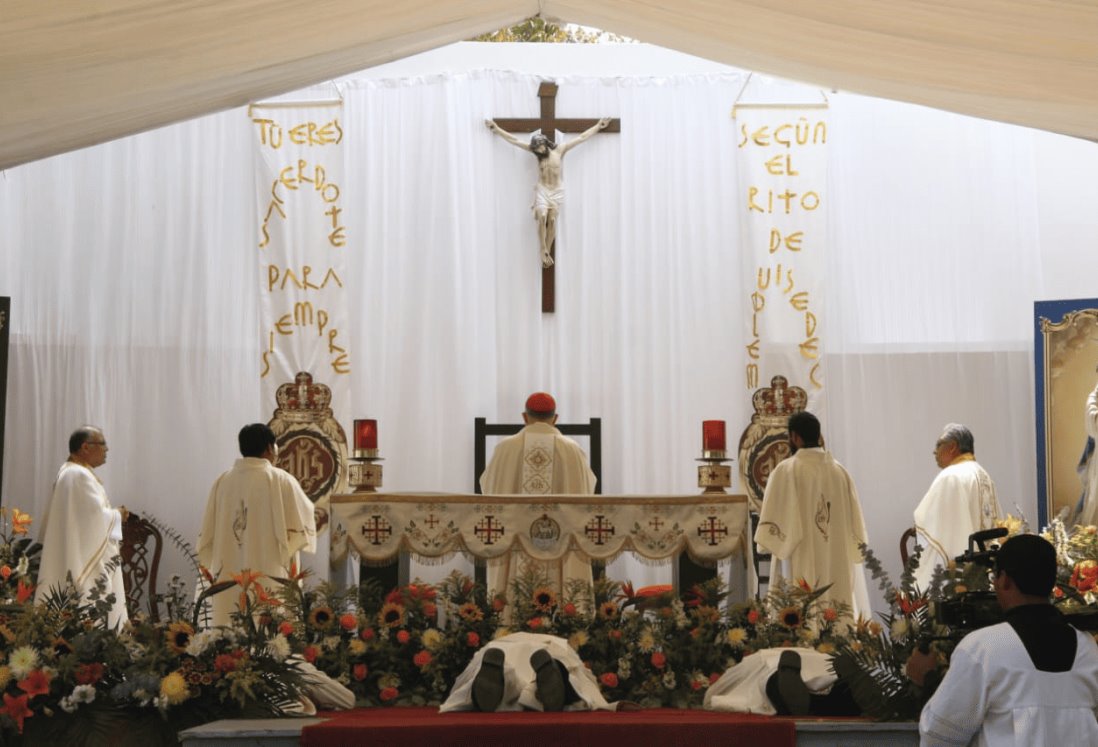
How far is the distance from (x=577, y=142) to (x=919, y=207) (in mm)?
3031

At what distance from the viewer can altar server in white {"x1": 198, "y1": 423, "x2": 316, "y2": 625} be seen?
357 inches

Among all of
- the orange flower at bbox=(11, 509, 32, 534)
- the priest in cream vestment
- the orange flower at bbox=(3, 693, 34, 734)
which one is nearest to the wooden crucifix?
the priest in cream vestment

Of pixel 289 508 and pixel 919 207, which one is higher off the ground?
pixel 919 207

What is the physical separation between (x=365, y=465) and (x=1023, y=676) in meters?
5.11

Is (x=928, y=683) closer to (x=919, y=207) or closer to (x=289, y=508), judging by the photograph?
(x=289, y=508)

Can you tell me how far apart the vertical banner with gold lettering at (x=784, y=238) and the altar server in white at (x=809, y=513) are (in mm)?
2388

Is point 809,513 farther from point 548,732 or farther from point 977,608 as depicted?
point 977,608

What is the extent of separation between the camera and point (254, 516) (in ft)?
29.8

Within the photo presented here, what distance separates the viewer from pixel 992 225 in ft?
38.9

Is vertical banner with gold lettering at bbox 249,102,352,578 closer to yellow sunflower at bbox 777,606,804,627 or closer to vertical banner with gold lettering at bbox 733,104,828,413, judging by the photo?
vertical banner with gold lettering at bbox 733,104,828,413

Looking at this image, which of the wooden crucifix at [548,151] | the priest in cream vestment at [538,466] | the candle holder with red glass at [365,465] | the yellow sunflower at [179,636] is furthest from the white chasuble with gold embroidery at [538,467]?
the yellow sunflower at [179,636]

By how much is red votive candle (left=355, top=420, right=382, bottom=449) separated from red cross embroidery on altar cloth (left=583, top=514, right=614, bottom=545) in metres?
1.43

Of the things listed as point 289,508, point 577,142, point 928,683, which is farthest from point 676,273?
point 928,683

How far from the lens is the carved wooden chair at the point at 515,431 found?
11.1 metres
